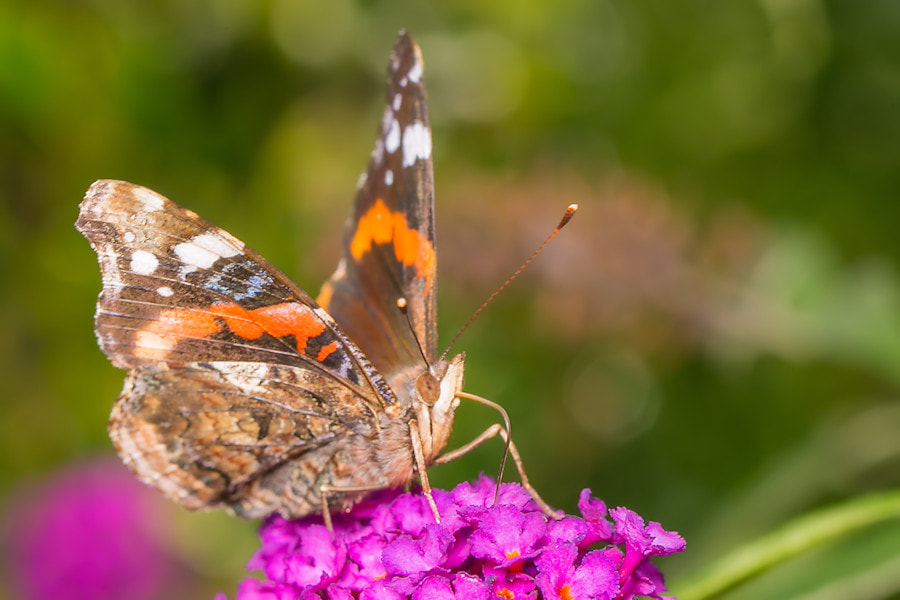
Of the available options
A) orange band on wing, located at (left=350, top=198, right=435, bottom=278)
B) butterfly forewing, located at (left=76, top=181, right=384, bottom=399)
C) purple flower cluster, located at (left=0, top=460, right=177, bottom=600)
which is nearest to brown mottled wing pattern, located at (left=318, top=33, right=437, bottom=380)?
Answer: orange band on wing, located at (left=350, top=198, right=435, bottom=278)

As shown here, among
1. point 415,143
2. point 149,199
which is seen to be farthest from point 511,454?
point 149,199

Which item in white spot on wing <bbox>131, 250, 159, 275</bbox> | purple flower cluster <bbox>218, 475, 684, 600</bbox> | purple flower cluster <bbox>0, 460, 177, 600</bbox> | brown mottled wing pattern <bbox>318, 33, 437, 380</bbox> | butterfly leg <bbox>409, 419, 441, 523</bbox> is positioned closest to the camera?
purple flower cluster <bbox>218, 475, 684, 600</bbox>

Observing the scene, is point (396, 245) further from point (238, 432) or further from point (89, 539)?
point (89, 539)

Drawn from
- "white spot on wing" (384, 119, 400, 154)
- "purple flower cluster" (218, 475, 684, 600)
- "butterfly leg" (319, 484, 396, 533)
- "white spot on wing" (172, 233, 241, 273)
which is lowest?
"purple flower cluster" (218, 475, 684, 600)

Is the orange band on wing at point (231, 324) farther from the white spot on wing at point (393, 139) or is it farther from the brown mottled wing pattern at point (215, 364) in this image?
the white spot on wing at point (393, 139)

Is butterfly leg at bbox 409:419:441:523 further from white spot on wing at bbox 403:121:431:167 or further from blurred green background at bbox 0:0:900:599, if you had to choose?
blurred green background at bbox 0:0:900:599

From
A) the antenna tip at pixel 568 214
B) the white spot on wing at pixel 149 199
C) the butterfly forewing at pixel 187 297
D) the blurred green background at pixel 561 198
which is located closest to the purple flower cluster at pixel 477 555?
the butterfly forewing at pixel 187 297
